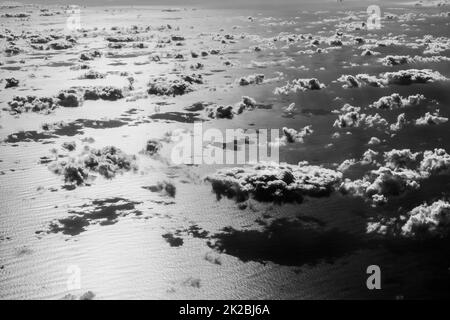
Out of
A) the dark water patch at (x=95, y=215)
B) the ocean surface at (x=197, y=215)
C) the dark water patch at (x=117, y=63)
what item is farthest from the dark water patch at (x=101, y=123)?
the dark water patch at (x=117, y=63)

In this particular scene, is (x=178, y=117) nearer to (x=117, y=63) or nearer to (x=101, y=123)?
(x=101, y=123)

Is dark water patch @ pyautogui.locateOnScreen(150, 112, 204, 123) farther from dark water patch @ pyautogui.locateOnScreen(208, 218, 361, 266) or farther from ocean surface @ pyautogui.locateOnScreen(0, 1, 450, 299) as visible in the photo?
dark water patch @ pyautogui.locateOnScreen(208, 218, 361, 266)

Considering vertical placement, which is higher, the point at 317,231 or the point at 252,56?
the point at 252,56

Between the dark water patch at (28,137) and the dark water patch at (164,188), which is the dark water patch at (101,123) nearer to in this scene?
the dark water patch at (28,137)
